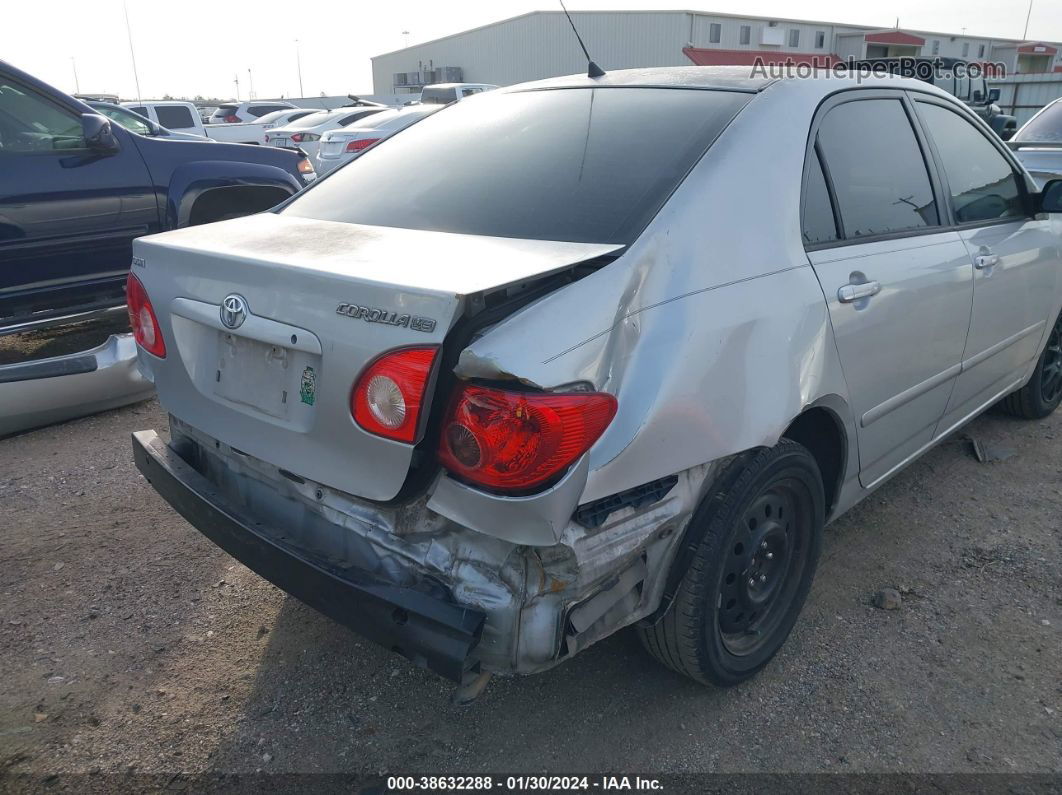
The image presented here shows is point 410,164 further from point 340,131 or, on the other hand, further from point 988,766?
point 340,131

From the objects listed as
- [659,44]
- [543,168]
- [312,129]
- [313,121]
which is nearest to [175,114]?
[313,121]

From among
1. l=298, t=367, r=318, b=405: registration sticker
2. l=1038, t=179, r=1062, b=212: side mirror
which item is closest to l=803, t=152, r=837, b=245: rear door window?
l=298, t=367, r=318, b=405: registration sticker

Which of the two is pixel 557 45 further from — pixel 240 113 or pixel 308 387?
pixel 308 387

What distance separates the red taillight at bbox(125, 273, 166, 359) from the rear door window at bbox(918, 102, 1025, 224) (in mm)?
2850

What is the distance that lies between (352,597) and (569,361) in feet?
2.53

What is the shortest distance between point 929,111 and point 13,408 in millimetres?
4422

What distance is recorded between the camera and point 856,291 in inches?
98.2

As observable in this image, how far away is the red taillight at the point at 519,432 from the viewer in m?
1.71

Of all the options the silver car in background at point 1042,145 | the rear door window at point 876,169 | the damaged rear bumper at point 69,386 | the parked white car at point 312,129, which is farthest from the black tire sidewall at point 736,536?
the parked white car at point 312,129

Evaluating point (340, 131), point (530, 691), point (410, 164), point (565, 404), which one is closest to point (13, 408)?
point (410, 164)

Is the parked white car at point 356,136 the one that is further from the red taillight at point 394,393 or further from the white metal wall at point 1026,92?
the white metal wall at point 1026,92

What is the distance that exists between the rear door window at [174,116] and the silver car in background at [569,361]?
15656mm

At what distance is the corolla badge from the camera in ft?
6.77

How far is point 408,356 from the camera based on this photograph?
69.3 inches
